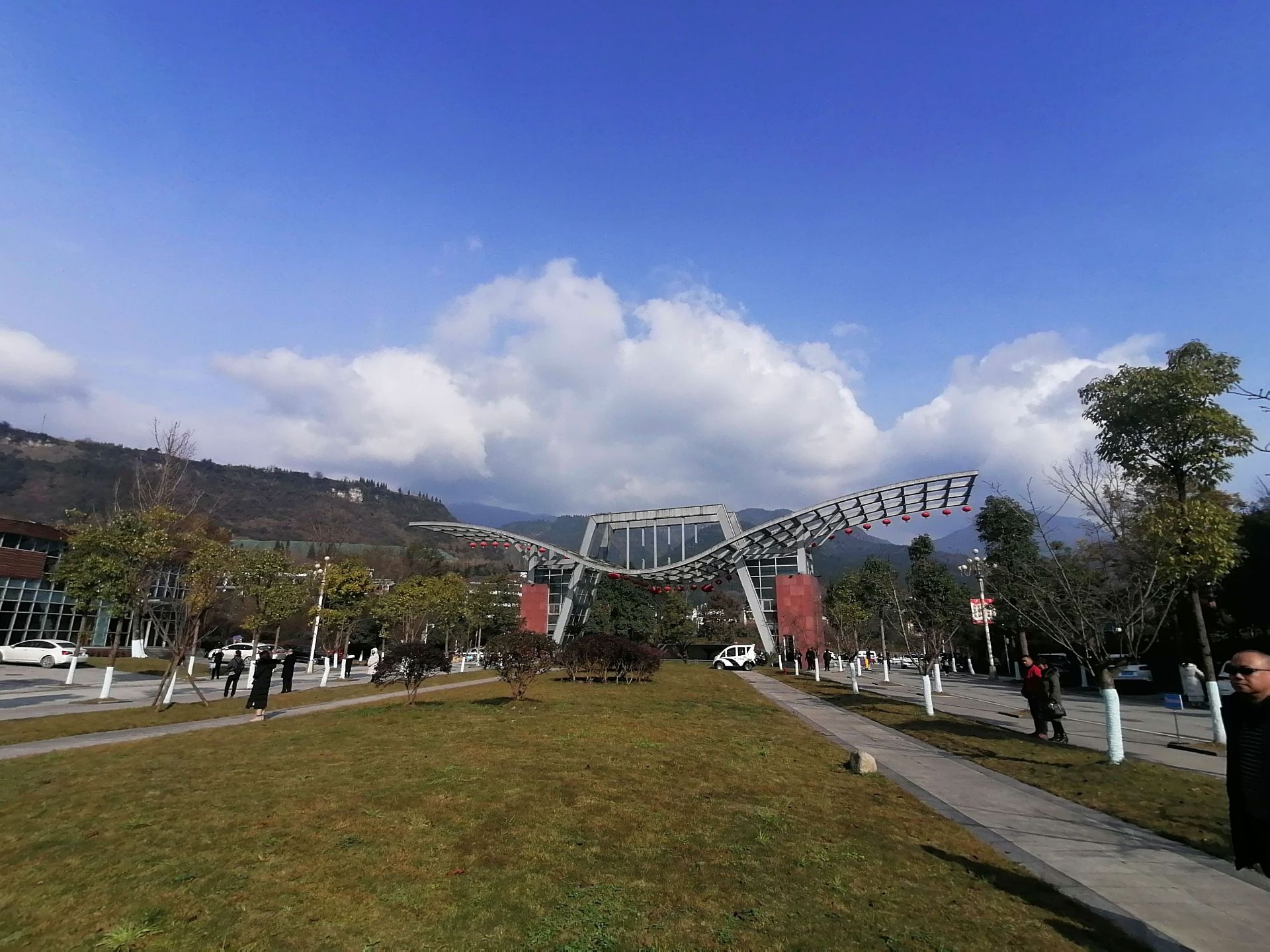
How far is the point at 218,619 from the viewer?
144 ft

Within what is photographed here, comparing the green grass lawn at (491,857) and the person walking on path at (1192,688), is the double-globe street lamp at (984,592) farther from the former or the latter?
the green grass lawn at (491,857)

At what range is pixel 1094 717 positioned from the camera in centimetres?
1777

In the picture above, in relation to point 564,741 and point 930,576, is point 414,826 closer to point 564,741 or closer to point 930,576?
point 564,741

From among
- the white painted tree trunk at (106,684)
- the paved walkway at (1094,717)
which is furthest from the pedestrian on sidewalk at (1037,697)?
the white painted tree trunk at (106,684)

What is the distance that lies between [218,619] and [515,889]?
48.6 metres

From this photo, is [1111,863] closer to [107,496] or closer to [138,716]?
[138,716]

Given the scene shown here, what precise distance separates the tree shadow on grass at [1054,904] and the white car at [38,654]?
38797 millimetres

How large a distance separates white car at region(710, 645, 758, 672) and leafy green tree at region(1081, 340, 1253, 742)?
31814 mm

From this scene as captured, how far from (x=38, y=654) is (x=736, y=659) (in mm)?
39171

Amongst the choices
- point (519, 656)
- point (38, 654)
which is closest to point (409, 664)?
point (519, 656)

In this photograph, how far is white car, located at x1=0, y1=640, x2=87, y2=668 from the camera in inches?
1193

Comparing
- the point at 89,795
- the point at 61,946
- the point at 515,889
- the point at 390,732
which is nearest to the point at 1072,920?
the point at 515,889

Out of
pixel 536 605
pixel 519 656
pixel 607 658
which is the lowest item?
pixel 607 658

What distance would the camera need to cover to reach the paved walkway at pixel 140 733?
33.1 ft
